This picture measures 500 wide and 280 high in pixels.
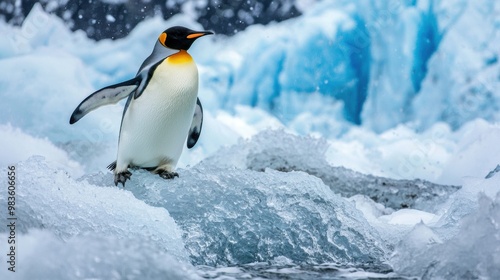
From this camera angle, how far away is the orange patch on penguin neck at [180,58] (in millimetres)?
3119

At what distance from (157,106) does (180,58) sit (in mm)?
268

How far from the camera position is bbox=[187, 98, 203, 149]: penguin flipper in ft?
11.6

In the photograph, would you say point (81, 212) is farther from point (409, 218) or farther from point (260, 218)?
point (409, 218)

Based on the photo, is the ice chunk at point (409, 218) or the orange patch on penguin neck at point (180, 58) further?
the ice chunk at point (409, 218)

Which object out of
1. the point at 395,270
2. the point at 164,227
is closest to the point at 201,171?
the point at 164,227

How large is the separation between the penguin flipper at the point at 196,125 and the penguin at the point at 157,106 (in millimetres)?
361

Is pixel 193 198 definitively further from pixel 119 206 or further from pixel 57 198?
pixel 57 198

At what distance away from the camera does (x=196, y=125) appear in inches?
141

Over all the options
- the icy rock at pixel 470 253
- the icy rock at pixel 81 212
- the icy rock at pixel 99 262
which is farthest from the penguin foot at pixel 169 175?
the icy rock at pixel 470 253

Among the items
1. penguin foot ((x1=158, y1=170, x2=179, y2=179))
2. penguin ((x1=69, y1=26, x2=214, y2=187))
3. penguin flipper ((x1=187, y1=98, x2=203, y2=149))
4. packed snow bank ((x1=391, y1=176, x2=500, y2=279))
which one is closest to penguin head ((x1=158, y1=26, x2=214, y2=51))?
penguin ((x1=69, y1=26, x2=214, y2=187))

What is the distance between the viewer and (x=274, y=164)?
6992 millimetres

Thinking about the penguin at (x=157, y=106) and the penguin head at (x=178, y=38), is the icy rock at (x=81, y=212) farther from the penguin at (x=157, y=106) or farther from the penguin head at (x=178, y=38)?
the penguin head at (x=178, y=38)

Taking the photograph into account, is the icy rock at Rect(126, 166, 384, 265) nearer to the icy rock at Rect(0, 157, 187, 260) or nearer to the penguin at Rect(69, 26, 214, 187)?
the icy rock at Rect(0, 157, 187, 260)

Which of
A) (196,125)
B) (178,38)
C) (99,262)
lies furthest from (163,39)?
(99,262)
